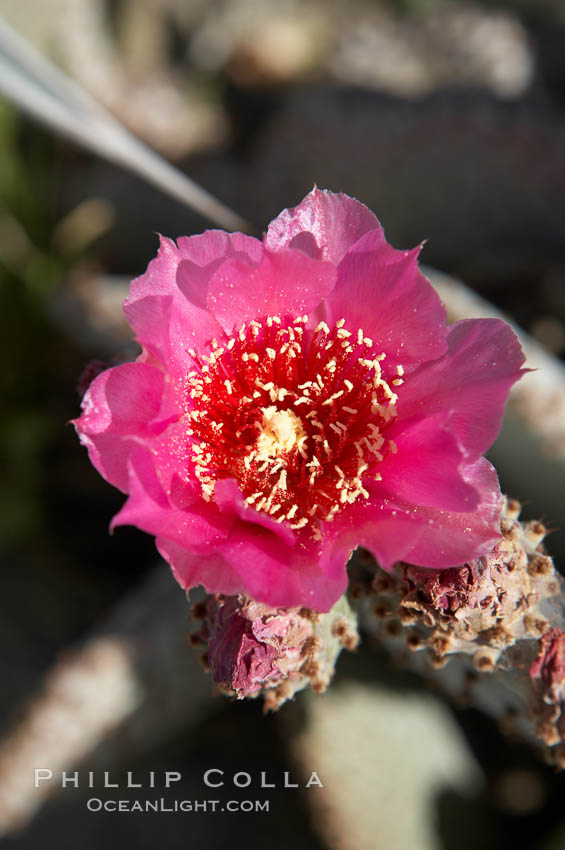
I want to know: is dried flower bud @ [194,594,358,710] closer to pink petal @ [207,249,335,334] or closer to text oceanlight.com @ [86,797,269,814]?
pink petal @ [207,249,335,334]

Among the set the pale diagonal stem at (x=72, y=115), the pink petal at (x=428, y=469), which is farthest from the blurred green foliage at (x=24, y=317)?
the pink petal at (x=428, y=469)

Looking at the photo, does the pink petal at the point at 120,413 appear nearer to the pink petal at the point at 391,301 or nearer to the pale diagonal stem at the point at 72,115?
the pink petal at the point at 391,301

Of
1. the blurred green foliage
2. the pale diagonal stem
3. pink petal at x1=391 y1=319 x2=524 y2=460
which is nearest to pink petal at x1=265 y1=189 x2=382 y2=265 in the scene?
pink petal at x1=391 y1=319 x2=524 y2=460

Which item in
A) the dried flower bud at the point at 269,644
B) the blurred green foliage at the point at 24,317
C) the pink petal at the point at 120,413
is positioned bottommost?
the blurred green foliage at the point at 24,317

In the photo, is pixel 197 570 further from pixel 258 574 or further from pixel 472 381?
pixel 472 381

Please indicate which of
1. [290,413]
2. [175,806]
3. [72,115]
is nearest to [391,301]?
[290,413]

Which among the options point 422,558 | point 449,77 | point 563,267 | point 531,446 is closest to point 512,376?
point 422,558
